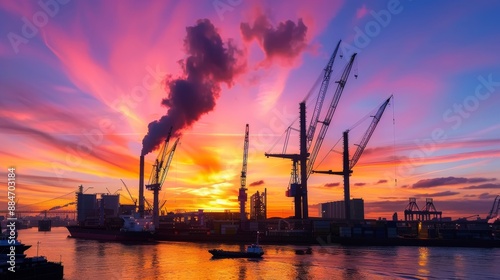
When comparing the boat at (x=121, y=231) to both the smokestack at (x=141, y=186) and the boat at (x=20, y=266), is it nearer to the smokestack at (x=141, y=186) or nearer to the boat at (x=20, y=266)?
the smokestack at (x=141, y=186)

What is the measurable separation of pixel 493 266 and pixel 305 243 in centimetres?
7214

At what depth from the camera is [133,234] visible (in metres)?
156

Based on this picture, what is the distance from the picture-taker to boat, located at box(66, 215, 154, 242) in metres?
156

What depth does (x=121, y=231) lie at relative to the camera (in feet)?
522

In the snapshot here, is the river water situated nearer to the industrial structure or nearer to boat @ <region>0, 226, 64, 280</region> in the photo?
boat @ <region>0, 226, 64, 280</region>

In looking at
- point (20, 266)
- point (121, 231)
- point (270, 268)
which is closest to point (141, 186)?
point (121, 231)

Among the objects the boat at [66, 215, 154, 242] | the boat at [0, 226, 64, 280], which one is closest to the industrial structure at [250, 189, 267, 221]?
the boat at [66, 215, 154, 242]

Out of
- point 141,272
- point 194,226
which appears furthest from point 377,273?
point 194,226

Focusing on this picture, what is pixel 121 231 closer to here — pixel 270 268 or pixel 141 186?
pixel 141 186

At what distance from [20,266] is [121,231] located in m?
115

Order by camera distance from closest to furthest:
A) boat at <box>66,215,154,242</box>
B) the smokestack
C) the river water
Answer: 1. the river water
2. boat at <box>66,215,154,242</box>
3. the smokestack

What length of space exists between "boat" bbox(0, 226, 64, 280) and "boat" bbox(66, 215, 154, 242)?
103m

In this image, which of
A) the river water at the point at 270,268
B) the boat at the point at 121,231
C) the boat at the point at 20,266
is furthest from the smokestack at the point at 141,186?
the boat at the point at 20,266

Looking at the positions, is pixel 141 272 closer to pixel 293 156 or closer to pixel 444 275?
pixel 444 275
